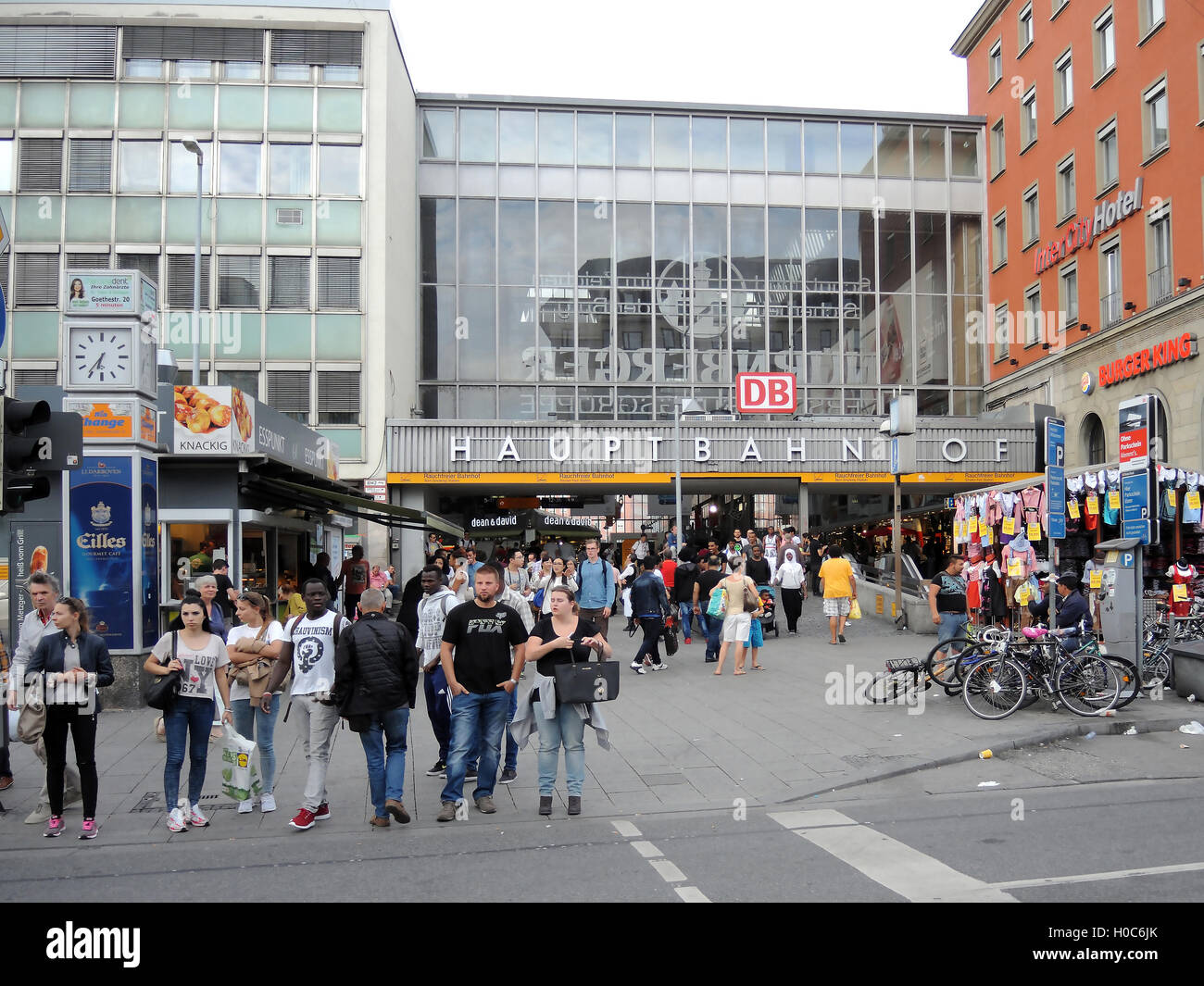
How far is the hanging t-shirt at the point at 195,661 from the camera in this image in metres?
7.28

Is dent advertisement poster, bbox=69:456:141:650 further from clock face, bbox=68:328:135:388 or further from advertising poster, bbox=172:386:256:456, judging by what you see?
advertising poster, bbox=172:386:256:456

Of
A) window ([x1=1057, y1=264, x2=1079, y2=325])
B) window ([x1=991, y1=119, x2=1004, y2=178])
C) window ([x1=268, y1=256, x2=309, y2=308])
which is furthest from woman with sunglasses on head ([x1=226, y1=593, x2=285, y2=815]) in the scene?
window ([x1=991, y1=119, x2=1004, y2=178])

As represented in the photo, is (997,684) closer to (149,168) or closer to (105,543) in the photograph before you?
(105,543)

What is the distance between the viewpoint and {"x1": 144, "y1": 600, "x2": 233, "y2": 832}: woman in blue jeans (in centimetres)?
727

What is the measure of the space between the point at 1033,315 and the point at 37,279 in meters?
29.5

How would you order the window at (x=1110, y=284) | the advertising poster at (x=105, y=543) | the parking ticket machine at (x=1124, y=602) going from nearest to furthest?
the parking ticket machine at (x=1124, y=602)
the advertising poster at (x=105, y=543)
the window at (x=1110, y=284)

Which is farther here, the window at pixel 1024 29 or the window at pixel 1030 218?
the window at pixel 1024 29

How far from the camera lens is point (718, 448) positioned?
31.4 metres

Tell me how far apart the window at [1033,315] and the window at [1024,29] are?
7.83m

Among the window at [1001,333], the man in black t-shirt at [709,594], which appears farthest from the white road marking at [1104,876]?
the window at [1001,333]

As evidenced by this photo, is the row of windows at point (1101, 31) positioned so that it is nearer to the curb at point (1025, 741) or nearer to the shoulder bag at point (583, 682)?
the curb at point (1025, 741)

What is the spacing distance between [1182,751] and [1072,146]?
25.4 metres
